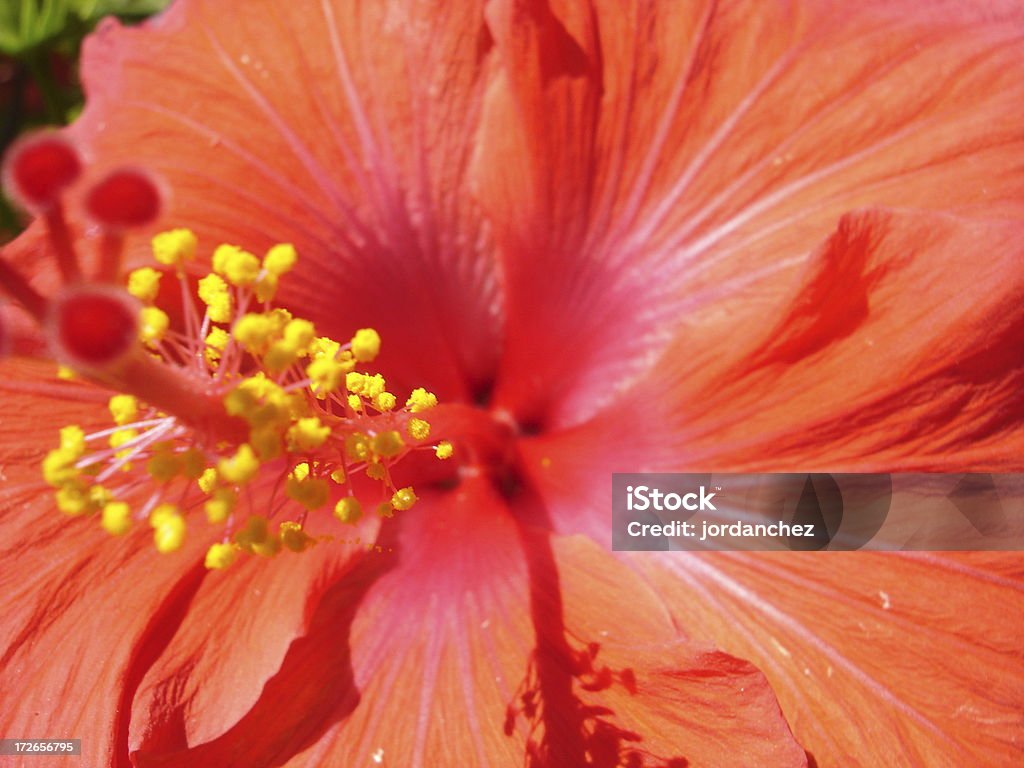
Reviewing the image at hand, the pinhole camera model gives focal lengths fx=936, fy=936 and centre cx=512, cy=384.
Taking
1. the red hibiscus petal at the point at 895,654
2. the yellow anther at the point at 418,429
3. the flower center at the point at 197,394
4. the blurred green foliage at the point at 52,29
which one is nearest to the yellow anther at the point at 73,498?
the flower center at the point at 197,394

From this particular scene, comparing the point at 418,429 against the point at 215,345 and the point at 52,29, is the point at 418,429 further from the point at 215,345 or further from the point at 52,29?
the point at 52,29

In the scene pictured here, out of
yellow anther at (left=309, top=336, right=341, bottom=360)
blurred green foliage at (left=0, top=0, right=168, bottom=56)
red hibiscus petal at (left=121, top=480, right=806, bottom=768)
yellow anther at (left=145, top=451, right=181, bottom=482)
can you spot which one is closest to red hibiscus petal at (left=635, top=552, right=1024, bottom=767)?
red hibiscus petal at (left=121, top=480, right=806, bottom=768)

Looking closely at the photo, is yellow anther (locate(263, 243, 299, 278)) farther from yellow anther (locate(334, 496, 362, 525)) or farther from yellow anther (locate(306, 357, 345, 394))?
yellow anther (locate(334, 496, 362, 525))

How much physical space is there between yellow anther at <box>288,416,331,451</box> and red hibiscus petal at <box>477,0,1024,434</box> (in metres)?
0.52

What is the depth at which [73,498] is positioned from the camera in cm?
115

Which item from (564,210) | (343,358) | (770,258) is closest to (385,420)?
(343,358)

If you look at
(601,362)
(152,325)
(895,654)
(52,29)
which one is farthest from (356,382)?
(52,29)

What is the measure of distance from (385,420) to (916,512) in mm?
777

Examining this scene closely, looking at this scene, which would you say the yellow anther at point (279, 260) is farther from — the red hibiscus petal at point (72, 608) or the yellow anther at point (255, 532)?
the red hibiscus petal at point (72, 608)

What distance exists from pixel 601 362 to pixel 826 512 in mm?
467

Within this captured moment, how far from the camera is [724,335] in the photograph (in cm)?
141

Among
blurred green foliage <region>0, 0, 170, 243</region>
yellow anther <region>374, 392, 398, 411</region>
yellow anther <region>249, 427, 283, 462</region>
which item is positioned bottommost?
yellow anther <region>249, 427, 283, 462</region>

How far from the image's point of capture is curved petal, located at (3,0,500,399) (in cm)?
146

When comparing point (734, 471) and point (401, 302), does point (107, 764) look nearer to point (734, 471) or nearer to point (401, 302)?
point (401, 302)
